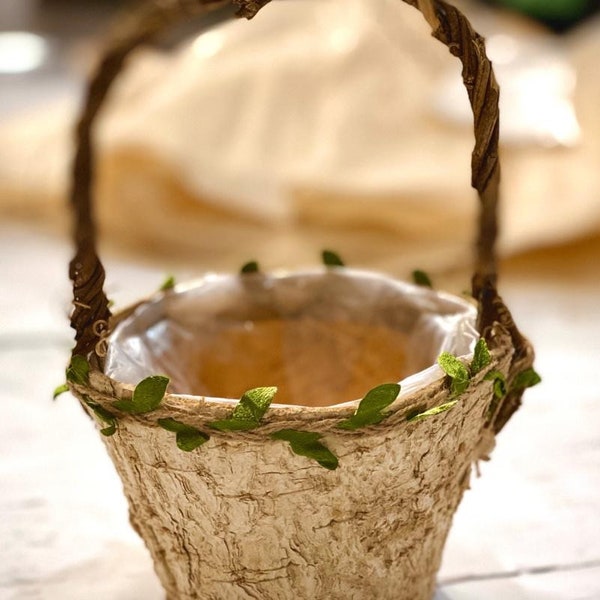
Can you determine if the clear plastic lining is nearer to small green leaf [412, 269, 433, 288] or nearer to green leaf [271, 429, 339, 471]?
small green leaf [412, 269, 433, 288]

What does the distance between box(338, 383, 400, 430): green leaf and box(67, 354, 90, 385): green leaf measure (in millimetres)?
165

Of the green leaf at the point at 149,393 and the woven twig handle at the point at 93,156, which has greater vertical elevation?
the woven twig handle at the point at 93,156

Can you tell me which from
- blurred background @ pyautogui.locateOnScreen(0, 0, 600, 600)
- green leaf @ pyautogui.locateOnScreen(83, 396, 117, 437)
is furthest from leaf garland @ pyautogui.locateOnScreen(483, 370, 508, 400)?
blurred background @ pyautogui.locateOnScreen(0, 0, 600, 600)

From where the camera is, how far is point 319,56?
1658 mm

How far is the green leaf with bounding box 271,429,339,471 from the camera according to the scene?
525mm

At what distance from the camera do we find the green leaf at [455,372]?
0.56m

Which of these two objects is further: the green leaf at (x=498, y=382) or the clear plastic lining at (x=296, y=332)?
the clear plastic lining at (x=296, y=332)

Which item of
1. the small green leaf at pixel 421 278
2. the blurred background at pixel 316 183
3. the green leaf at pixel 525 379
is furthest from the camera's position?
the blurred background at pixel 316 183

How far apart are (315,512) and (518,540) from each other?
0.33 m

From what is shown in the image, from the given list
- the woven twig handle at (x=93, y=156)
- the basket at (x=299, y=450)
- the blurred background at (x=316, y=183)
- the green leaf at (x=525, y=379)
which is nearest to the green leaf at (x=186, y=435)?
the basket at (x=299, y=450)

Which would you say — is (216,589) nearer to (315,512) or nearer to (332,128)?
(315,512)

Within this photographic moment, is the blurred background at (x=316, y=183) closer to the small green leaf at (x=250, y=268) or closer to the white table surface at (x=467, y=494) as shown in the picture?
the white table surface at (x=467, y=494)

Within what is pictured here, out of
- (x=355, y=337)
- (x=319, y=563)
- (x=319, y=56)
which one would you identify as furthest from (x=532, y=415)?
(x=319, y=56)

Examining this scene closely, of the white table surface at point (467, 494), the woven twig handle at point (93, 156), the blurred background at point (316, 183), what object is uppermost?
the woven twig handle at point (93, 156)
